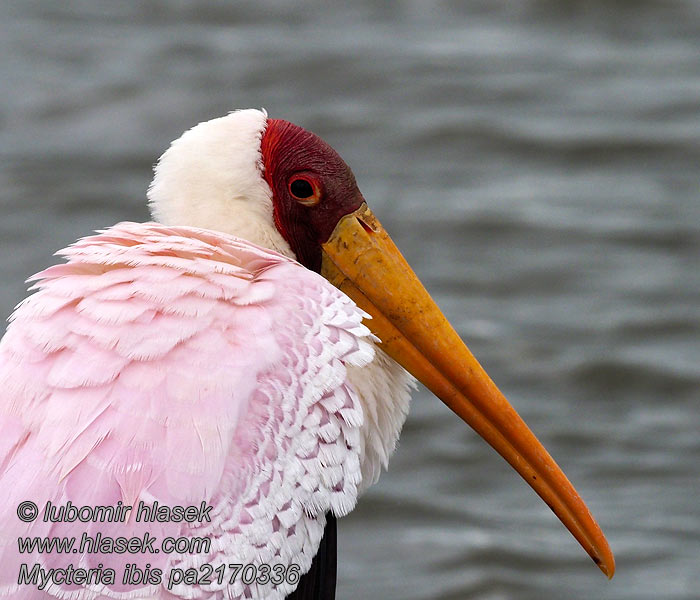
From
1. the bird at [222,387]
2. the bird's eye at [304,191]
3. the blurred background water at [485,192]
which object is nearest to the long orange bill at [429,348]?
the bird at [222,387]

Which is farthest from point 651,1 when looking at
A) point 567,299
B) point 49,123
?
point 49,123

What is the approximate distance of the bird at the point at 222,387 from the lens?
10.7ft

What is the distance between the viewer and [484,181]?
9.15 metres

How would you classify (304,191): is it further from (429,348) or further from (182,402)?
(182,402)

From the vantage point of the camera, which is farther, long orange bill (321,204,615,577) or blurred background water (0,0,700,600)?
blurred background water (0,0,700,600)

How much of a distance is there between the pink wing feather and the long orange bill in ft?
1.29

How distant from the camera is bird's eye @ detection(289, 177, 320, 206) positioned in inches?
164

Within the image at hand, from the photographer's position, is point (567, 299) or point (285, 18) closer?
point (567, 299)

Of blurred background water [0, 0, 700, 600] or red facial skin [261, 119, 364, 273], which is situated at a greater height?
red facial skin [261, 119, 364, 273]

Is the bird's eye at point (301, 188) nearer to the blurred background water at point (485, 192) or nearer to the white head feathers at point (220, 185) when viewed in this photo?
the white head feathers at point (220, 185)

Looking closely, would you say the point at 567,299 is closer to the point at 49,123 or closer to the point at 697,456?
the point at 697,456

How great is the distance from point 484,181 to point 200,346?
19.1 ft

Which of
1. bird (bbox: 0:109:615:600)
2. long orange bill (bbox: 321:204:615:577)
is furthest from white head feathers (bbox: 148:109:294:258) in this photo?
long orange bill (bbox: 321:204:615:577)

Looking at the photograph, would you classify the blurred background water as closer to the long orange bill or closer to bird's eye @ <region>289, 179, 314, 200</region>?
the long orange bill
